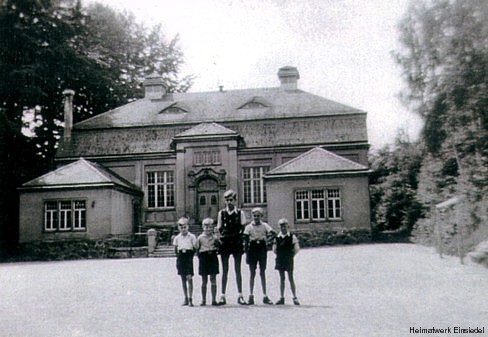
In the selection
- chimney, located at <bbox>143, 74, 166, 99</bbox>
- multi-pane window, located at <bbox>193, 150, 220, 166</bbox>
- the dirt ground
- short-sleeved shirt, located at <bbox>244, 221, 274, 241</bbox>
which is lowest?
the dirt ground

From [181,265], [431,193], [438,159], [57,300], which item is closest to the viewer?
[181,265]

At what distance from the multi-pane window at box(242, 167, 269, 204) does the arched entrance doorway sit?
1665mm

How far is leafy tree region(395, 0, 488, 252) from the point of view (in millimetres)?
14578

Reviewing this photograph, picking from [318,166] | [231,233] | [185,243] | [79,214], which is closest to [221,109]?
[318,166]

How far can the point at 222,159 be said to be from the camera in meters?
29.5

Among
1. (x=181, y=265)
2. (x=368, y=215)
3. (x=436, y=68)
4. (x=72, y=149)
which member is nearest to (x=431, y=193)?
(x=368, y=215)

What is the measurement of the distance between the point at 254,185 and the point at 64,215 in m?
10.3

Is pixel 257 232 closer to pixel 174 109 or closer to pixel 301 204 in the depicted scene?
pixel 301 204

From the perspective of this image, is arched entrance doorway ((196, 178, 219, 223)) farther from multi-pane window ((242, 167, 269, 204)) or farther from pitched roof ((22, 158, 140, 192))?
pitched roof ((22, 158, 140, 192))

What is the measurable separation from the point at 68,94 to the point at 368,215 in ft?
62.2

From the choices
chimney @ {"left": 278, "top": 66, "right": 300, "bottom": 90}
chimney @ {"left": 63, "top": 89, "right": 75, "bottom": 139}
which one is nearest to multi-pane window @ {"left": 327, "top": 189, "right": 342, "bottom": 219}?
chimney @ {"left": 278, "top": 66, "right": 300, "bottom": 90}

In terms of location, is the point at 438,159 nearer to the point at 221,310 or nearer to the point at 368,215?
the point at 368,215

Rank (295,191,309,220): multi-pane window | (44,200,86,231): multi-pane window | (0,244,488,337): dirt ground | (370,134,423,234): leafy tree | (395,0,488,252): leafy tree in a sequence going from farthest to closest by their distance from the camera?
(370,134,423,234): leafy tree < (295,191,309,220): multi-pane window < (44,200,86,231): multi-pane window < (395,0,488,252): leafy tree < (0,244,488,337): dirt ground

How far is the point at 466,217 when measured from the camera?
15.1 metres
